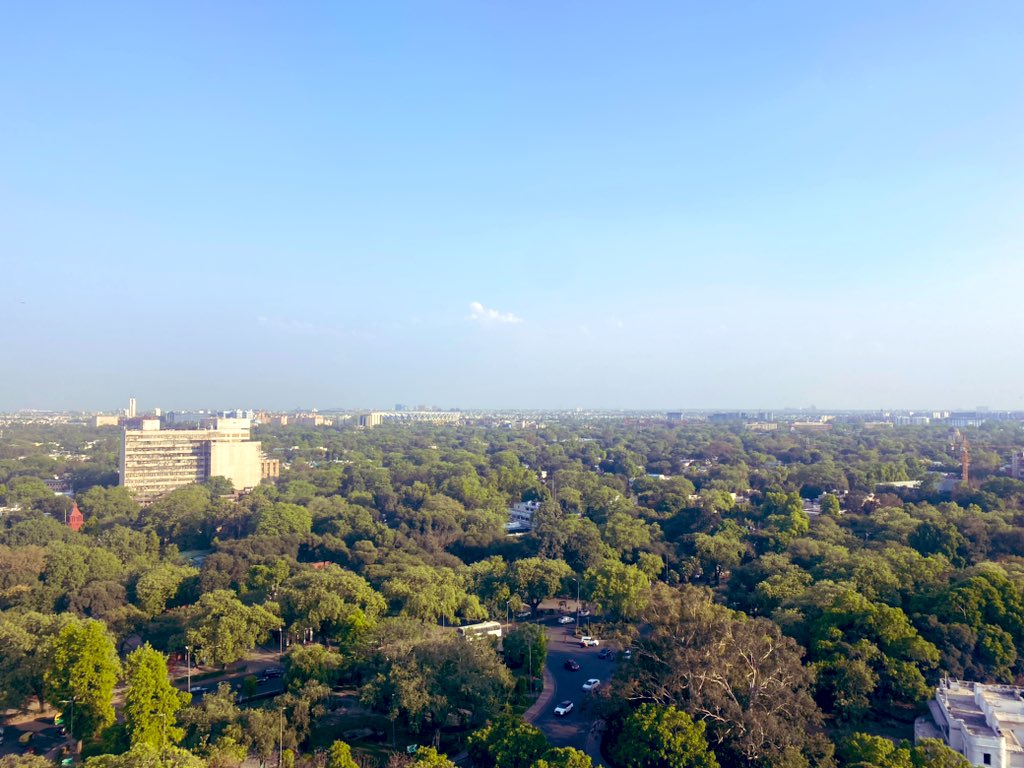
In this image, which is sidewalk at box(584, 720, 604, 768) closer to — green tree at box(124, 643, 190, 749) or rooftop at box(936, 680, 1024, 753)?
rooftop at box(936, 680, 1024, 753)

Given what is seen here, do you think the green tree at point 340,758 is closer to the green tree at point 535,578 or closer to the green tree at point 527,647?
the green tree at point 527,647

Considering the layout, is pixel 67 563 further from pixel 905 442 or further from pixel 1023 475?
pixel 905 442

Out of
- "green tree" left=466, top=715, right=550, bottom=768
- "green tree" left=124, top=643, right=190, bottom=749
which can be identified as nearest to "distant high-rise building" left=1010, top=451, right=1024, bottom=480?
"green tree" left=466, top=715, right=550, bottom=768

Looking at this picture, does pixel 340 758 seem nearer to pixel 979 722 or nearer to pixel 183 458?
pixel 979 722

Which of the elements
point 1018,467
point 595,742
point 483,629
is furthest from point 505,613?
point 1018,467

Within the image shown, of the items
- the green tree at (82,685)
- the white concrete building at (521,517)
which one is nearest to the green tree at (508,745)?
the green tree at (82,685)

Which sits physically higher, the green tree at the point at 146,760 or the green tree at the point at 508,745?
the green tree at the point at 146,760
